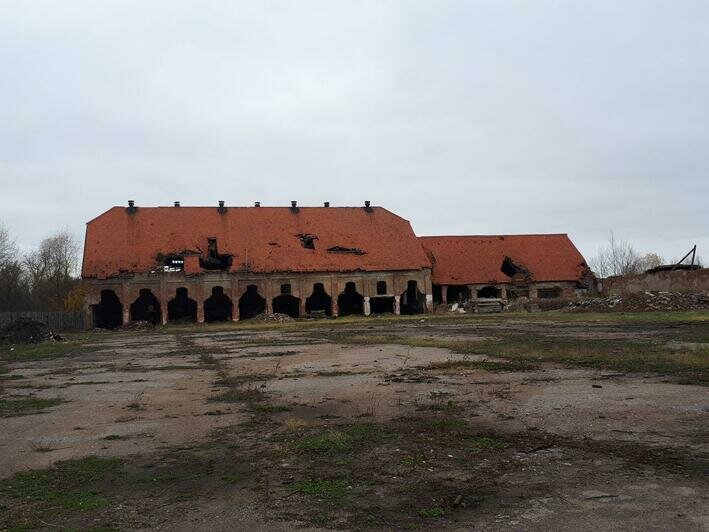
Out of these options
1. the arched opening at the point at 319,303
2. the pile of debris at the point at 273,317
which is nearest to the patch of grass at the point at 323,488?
the pile of debris at the point at 273,317

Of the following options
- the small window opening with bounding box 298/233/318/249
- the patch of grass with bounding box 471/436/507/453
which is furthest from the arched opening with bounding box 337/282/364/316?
the patch of grass with bounding box 471/436/507/453

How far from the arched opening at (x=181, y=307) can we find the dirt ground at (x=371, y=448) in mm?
37383

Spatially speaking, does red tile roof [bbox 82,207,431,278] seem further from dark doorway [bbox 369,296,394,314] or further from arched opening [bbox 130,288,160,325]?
dark doorway [bbox 369,296,394,314]

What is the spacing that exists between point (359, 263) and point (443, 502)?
48377 millimetres

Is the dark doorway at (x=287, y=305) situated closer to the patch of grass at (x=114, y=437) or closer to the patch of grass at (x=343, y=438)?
the patch of grass at (x=114, y=437)

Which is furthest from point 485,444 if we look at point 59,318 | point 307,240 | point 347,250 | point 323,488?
point 307,240

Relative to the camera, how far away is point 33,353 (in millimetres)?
24984

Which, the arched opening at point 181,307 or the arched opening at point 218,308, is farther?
the arched opening at point 218,308

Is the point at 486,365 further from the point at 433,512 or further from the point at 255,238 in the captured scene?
the point at 255,238

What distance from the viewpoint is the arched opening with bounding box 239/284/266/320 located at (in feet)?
173

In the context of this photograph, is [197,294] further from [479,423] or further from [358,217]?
[479,423]

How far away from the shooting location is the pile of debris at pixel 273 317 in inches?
1933

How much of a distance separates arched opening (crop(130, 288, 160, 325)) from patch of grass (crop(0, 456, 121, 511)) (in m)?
46.1

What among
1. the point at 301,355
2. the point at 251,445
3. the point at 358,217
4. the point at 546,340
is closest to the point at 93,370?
the point at 301,355
